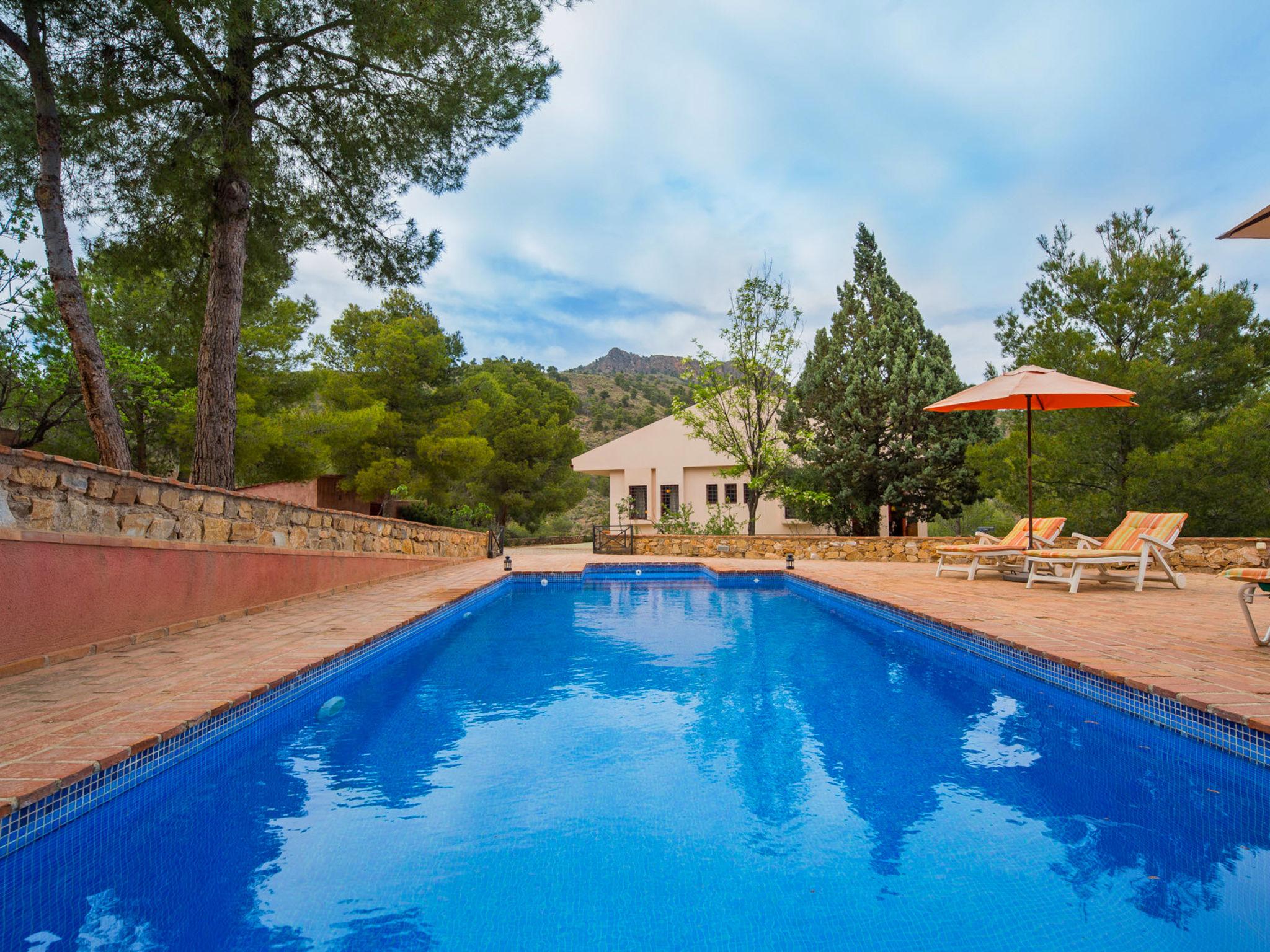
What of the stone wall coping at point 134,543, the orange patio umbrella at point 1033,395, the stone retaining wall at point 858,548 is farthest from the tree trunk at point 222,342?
the stone retaining wall at point 858,548

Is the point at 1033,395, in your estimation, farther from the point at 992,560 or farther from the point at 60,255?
the point at 60,255

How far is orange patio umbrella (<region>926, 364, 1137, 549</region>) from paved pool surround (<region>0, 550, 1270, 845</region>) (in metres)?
2.44

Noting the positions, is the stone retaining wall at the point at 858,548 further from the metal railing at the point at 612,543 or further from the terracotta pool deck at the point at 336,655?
the terracotta pool deck at the point at 336,655

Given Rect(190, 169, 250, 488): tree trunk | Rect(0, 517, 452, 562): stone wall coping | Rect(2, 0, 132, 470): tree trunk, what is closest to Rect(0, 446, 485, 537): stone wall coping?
Rect(0, 517, 452, 562): stone wall coping

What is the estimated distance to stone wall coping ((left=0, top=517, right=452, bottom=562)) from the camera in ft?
13.8

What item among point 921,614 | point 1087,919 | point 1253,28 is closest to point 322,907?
point 1087,919

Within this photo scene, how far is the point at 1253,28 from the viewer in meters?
10.9

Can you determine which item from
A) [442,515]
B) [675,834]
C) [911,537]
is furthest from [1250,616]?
[442,515]

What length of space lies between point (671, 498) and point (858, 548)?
28.5 ft

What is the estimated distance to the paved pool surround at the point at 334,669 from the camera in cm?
281

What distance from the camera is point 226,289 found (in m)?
8.27

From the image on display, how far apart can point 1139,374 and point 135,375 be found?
17685 millimetres

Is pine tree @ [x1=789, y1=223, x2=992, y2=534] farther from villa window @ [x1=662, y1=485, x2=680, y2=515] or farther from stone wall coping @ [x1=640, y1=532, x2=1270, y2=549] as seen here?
villa window @ [x1=662, y1=485, x2=680, y2=515]

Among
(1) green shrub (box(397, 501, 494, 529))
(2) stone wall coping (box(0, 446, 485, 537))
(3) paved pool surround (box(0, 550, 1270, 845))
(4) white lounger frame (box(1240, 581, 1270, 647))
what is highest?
(2) stone wall coping (box(0, 446, 485, 537))
